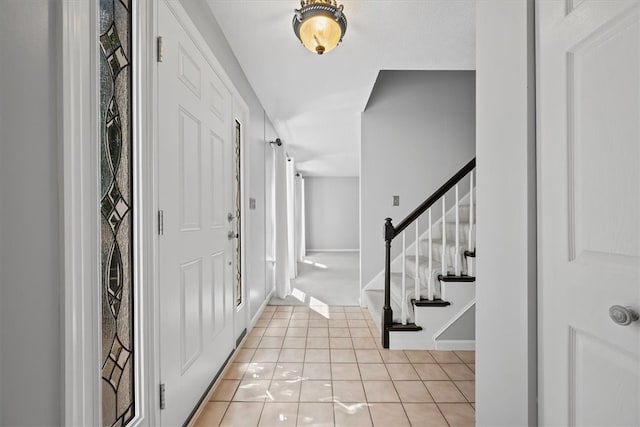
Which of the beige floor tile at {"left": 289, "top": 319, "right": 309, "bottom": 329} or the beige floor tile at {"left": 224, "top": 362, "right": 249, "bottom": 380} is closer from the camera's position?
the beige floor tile at {"left": 224, "top": 362, "right": 249, "bottom": 380}

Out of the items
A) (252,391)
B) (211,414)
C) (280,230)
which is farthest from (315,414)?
(280,230)

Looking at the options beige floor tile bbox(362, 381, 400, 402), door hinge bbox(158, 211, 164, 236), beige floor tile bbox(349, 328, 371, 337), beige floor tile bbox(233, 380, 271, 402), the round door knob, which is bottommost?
beige floor tile bbox(349, 328, 371, 337)

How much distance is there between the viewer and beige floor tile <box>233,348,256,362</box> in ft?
8.28

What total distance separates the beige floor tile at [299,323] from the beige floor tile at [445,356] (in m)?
1.23

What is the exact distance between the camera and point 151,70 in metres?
1.38

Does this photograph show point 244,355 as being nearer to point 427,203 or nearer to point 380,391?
point 380,391

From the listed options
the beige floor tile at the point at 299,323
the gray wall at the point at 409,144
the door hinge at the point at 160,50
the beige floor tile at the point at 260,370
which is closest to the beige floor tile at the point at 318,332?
the beige floor tile at the point at 299,323

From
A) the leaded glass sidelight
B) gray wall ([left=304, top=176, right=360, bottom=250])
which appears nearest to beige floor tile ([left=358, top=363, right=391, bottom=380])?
the leaded glass sidelight

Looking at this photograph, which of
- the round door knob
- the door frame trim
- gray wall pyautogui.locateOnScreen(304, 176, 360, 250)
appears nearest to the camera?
the round door knob

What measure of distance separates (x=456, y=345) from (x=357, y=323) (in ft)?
3.22

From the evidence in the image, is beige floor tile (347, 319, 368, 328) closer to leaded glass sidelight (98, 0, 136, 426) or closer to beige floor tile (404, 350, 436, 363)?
beige floor tile (404, 350, 436, 363)

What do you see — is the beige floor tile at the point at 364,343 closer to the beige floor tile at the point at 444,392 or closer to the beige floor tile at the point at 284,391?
the beige floor tile at the point at 444,392

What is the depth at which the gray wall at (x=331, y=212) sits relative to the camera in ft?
34.8

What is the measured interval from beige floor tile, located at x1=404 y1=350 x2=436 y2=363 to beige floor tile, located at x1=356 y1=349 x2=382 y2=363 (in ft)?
0.78
